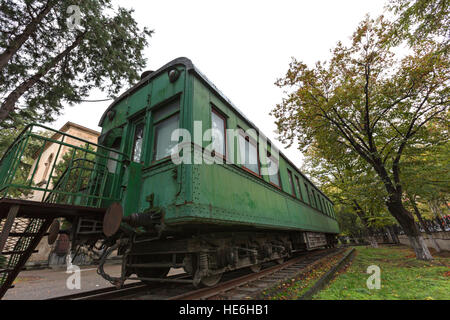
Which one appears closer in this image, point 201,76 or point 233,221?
point 233,221

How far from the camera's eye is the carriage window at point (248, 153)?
5020mm

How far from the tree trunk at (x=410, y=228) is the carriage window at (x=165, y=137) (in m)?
9.63

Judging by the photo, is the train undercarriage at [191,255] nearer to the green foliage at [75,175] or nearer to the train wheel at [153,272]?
the train wheel at [153,272]

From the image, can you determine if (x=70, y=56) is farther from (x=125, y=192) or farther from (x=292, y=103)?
(x=292, y=103)

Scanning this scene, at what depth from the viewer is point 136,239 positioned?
3.72 m

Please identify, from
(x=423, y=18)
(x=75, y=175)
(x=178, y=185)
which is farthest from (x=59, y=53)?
(x=423, y=18)

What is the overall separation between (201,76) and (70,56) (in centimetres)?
770

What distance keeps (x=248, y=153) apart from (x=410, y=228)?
26.2 feet

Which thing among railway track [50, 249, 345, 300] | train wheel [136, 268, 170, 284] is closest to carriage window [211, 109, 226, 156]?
railway track [50, 249, 345, 300]

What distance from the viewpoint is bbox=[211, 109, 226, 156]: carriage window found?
413 centimetres

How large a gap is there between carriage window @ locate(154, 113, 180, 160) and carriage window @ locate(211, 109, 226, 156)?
2.47 ft

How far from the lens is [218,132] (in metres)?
4.38

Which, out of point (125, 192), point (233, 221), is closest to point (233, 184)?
point (233, 221)

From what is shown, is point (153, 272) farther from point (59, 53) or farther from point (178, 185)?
point (59, 53)
